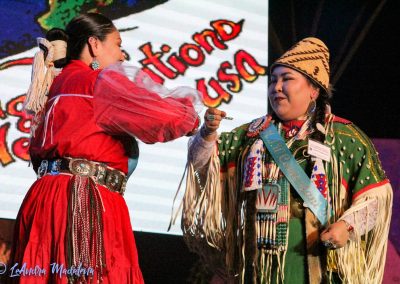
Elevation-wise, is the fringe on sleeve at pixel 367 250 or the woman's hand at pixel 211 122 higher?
the woman's hand at pixel 211 122

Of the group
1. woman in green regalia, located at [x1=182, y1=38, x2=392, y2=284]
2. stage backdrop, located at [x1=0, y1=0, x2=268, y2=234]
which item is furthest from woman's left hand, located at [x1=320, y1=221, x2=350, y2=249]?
stage backdrop, located at [x1=0, y1=0, x2=268, y2=234]

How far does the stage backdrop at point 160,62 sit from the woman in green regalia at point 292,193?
83 cm

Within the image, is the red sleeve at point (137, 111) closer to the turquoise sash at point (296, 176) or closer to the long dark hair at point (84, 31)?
the long dark hair at point (84, 31)

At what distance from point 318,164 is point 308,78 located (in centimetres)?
35

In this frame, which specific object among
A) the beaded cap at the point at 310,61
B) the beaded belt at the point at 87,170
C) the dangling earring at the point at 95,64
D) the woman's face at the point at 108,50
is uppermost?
the beaded cap at the point at 310,61

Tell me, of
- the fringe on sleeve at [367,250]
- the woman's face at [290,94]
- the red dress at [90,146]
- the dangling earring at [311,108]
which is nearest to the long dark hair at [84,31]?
the red dress at [90,146]

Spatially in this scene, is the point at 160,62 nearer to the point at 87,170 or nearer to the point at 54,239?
the point at 87,170

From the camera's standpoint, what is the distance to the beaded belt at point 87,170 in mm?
2465

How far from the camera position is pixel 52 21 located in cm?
368

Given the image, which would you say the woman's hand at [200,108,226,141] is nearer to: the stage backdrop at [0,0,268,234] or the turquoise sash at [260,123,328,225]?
the turquoise sash at [260,123,328,225]

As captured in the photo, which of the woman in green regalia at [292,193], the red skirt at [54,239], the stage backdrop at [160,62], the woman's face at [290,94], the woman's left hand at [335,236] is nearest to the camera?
the red skirt at [54,239]

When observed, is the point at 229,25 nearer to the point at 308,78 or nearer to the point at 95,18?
A: the point at 308,78

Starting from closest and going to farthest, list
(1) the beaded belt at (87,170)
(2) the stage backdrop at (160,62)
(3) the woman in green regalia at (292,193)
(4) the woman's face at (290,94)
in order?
(1) the beaded belt at (87,170) → (3) the woman in green regalia at (292,193) → (4) the woman's face at (290,94) → (2) the stage backdrop at (160,62)

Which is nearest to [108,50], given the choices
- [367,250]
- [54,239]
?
[54,239]
